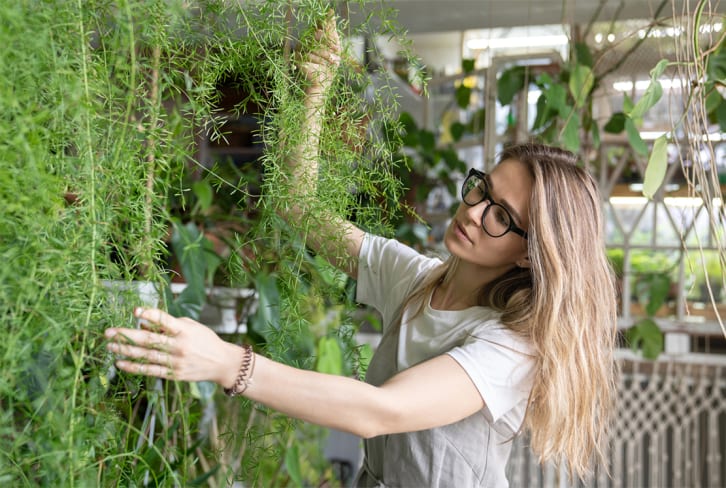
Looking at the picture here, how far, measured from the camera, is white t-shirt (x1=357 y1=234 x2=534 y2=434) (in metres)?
1.08

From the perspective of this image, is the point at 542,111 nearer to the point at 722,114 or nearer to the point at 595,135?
the point at 595,135

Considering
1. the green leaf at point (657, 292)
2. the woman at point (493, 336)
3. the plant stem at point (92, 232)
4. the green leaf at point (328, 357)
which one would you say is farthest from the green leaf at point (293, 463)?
the green leaf at point (657, 292)

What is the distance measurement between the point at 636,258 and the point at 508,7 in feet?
7.66

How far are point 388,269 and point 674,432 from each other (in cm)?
234

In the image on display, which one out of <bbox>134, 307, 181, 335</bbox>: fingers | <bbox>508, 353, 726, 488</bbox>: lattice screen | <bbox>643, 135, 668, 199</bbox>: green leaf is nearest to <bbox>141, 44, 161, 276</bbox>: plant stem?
<bbox>134, 307, 181, 335</bbox>: fingers

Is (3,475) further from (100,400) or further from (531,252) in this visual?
(531,252)

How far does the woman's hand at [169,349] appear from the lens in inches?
27.9

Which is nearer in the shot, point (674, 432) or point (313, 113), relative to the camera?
point (313, 113)

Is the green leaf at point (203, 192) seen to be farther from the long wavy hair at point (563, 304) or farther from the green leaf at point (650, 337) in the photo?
the green leaf at point (650, 337)

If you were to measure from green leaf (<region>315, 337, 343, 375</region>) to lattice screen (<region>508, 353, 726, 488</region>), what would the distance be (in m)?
1.33

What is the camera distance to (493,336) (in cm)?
111

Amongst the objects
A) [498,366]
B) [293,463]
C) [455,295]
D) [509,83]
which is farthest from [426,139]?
[498,366]

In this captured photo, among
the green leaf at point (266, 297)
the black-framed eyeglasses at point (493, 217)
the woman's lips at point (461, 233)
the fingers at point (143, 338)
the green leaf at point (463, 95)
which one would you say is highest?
the green leaf at point (463, 95)

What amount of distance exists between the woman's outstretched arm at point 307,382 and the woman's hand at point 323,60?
386mm
